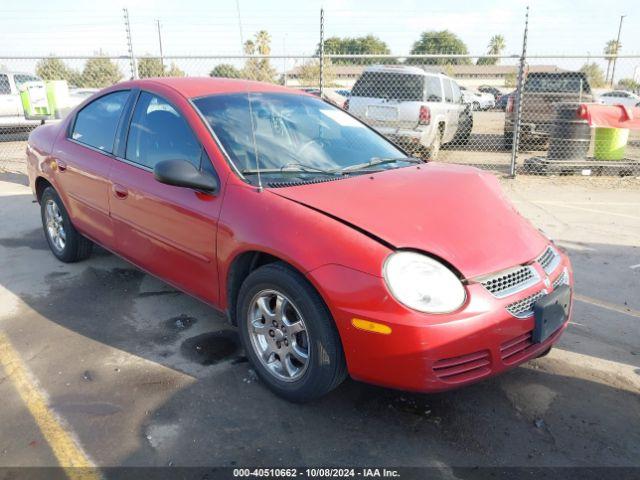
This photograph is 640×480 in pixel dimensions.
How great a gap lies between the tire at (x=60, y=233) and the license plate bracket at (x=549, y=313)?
3.86m

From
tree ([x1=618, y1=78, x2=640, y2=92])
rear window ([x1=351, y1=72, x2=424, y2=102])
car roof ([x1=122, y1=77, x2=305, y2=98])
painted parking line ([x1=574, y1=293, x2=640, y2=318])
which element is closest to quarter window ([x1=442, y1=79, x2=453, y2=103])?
rear window ([x1=351, y1=72, x2=424, y2=102])

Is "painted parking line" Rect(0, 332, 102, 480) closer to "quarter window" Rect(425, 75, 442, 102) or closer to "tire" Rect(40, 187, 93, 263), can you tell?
"tire" Rect(40, 187, 93, 263)

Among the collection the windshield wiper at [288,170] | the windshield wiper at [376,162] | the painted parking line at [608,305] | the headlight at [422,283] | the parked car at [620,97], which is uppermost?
the windshield wiper at [288,170]

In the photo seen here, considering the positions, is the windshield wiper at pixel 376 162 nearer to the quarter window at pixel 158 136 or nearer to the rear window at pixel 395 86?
the quarter window at pixel 158 136

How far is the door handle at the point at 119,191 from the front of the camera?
352 cm

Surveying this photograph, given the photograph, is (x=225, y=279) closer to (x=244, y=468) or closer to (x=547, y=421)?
(x=244, y=468)

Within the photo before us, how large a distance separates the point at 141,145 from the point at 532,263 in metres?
2.60

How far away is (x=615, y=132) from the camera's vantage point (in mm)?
9102

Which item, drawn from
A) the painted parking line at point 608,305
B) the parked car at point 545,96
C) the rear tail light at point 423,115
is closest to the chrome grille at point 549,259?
the painted parking line at point 608,305

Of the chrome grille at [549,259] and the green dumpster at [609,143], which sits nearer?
the chrome grille at [549,259]

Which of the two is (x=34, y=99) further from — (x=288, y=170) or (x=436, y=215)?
(x=436, y=215)

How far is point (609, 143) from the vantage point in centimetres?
923

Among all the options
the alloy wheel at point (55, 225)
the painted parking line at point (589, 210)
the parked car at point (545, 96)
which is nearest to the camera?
the alloy wheel at point (55, 225)

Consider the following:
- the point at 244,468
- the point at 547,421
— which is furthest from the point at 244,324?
the point at 547,421
